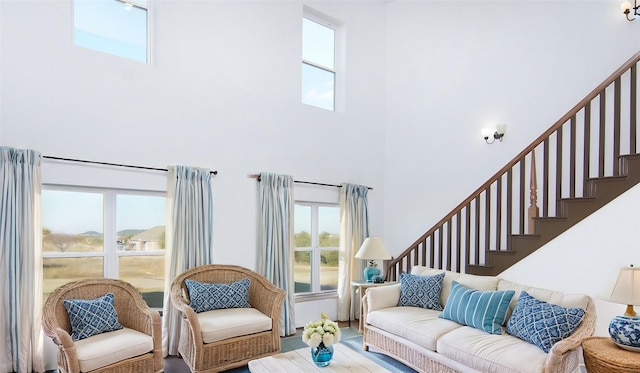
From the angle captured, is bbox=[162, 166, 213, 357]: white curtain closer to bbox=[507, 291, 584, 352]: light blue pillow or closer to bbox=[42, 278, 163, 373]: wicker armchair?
bbox=[42, 278, 163, 373]: wicker armchair

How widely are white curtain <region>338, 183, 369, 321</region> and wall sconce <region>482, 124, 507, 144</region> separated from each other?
6.24 ft

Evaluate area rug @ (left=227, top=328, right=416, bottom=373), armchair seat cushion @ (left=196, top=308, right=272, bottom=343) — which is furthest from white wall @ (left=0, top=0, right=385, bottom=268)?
area rug @ (left=227, top=328, right=416, bottom=373)

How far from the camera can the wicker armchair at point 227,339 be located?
3.77 metres

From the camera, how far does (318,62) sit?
6293 millimetres

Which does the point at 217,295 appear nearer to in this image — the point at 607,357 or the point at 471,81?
the point at 607,357

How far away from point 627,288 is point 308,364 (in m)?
2.41

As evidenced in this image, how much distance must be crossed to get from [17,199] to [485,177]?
5.28 m

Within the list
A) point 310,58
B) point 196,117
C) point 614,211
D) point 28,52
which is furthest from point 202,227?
point 614,211

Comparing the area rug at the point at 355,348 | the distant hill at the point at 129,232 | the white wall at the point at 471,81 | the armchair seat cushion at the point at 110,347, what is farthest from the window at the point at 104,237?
the white wall at the point at 471,81

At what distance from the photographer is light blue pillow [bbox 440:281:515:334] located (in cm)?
364

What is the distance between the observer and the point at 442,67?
19.9ft

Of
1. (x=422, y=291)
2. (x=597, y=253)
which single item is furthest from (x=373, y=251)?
(x=597, y=253)

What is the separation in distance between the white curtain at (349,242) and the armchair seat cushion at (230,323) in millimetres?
1909

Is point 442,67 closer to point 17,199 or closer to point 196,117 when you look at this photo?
point 196,117
